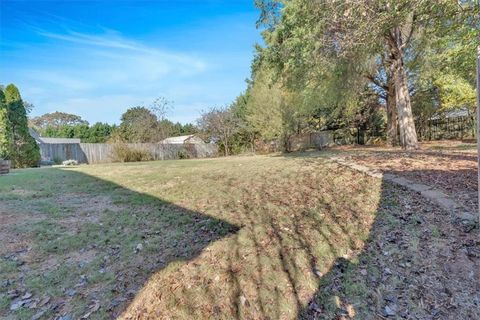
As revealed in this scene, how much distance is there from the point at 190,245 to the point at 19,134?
14.4 m

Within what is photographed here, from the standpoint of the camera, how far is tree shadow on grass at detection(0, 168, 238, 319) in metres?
2.08

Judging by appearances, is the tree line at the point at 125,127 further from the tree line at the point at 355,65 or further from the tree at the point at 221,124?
the tree line at the point at 355,65

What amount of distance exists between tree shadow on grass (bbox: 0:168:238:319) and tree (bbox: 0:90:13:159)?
868 centimetres

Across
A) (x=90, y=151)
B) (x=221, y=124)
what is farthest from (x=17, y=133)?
(x=221, y=124)

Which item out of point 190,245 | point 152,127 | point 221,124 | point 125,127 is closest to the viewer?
point 190,245

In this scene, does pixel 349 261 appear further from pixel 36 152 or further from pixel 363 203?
pixel 36 152

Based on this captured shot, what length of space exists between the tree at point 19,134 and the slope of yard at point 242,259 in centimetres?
1100

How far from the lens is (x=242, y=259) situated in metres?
2.56

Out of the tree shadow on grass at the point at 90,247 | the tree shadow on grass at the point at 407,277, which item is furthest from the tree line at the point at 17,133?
the tree shadow on grass at the point at 407,277

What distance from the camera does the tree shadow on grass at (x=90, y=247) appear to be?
2.08 metres

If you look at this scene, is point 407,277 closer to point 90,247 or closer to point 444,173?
point 90,247

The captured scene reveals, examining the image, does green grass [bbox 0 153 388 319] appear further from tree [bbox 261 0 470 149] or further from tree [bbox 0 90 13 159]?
tree [bbox 0 90 13 159]

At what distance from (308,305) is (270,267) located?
0.45 metres

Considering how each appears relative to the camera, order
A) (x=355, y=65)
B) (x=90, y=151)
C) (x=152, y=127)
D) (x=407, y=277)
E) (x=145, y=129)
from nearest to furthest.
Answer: (x=407, y=277) → (x=355, y=65) → (x=90, y=151) → (x=145, y=129) → (x=152, y=127)
